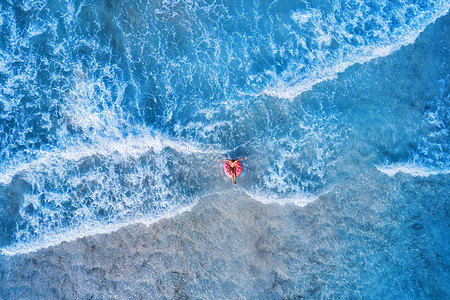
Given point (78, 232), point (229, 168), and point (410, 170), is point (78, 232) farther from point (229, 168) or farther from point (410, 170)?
point (410, 170)

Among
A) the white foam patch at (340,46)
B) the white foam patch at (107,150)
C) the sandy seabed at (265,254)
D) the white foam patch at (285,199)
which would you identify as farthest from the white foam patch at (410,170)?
the white foam patch at (107,150)

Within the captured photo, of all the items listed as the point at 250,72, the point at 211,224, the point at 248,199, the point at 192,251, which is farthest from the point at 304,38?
the point at 192,251

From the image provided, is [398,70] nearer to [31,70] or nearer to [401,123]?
[401,123]

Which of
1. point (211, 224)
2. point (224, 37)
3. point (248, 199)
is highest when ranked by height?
point (224, 37)

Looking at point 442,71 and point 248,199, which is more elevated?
point 442,71

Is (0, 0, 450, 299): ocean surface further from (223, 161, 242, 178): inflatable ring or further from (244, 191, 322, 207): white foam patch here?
(223, 161, 242, 178): inflatable ring

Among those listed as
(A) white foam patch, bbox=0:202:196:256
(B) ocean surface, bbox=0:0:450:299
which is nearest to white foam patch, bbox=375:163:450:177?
(B) ocean surface, bbox=0:0:450:299
